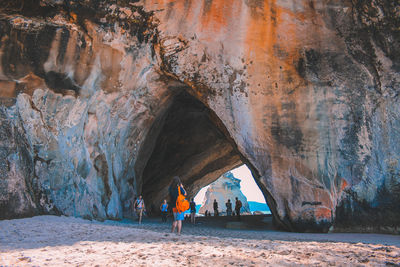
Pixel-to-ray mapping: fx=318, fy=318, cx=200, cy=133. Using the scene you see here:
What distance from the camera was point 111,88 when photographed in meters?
8.83

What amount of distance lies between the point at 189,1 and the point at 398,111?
6.16 m

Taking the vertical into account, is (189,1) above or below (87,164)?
above

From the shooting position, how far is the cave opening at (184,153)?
14109 millimetres

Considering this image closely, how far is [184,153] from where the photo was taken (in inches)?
611

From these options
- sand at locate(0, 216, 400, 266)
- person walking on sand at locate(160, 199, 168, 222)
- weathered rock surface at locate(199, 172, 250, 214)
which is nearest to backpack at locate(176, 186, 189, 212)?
sand at locate(0, 216, 400, 266)

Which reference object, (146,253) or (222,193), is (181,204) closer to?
(146,253)

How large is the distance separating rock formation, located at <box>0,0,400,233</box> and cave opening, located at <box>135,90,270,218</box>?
13.2 feet

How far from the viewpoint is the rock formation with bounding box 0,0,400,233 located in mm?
7344

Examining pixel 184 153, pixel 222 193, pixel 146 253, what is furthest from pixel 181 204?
pixel 222 193

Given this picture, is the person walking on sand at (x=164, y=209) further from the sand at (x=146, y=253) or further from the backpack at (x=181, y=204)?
the sand at (x=146, y=253)

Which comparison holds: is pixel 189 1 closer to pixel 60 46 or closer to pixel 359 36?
pixel 60 46

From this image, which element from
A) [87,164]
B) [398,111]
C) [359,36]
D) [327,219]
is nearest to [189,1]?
[359,36]

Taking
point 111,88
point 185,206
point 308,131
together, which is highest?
point 111,88

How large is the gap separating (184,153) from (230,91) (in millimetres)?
7129
